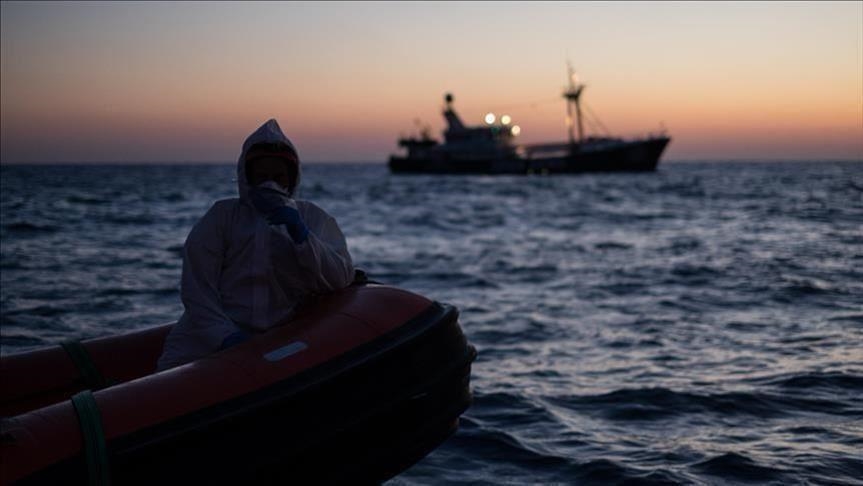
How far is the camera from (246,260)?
3270 mm

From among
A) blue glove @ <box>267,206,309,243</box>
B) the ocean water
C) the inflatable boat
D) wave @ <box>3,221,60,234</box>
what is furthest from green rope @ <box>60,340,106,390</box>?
wave @ <box>3,221,60,234</box>

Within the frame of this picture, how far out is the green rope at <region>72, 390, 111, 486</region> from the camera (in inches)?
96.0

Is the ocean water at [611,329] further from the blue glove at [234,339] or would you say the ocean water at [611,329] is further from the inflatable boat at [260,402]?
the blue glove at [234,339]

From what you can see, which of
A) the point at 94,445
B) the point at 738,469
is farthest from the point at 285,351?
the point at 738,469

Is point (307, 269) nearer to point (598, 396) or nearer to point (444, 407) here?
point (444, 407)

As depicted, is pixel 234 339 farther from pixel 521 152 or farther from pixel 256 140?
pixel 521 152

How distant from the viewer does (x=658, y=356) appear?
6.83 metres

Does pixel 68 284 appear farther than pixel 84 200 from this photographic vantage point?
No

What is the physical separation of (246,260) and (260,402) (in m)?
0.69

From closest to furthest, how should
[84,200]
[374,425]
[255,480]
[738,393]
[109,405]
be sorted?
[109,405]
[255,480]
[374,425]
[738,393]
[84,200]

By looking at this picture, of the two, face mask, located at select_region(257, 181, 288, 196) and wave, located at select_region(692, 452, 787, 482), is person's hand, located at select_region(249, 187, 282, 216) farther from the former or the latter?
wave, located at select_region(692, 452, 787, 482)

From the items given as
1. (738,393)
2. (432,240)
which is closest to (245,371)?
(738,393)

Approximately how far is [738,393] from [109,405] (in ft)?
14.5

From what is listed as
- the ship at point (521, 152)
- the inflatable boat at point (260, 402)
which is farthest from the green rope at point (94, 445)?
the ship at point (521, 152)
